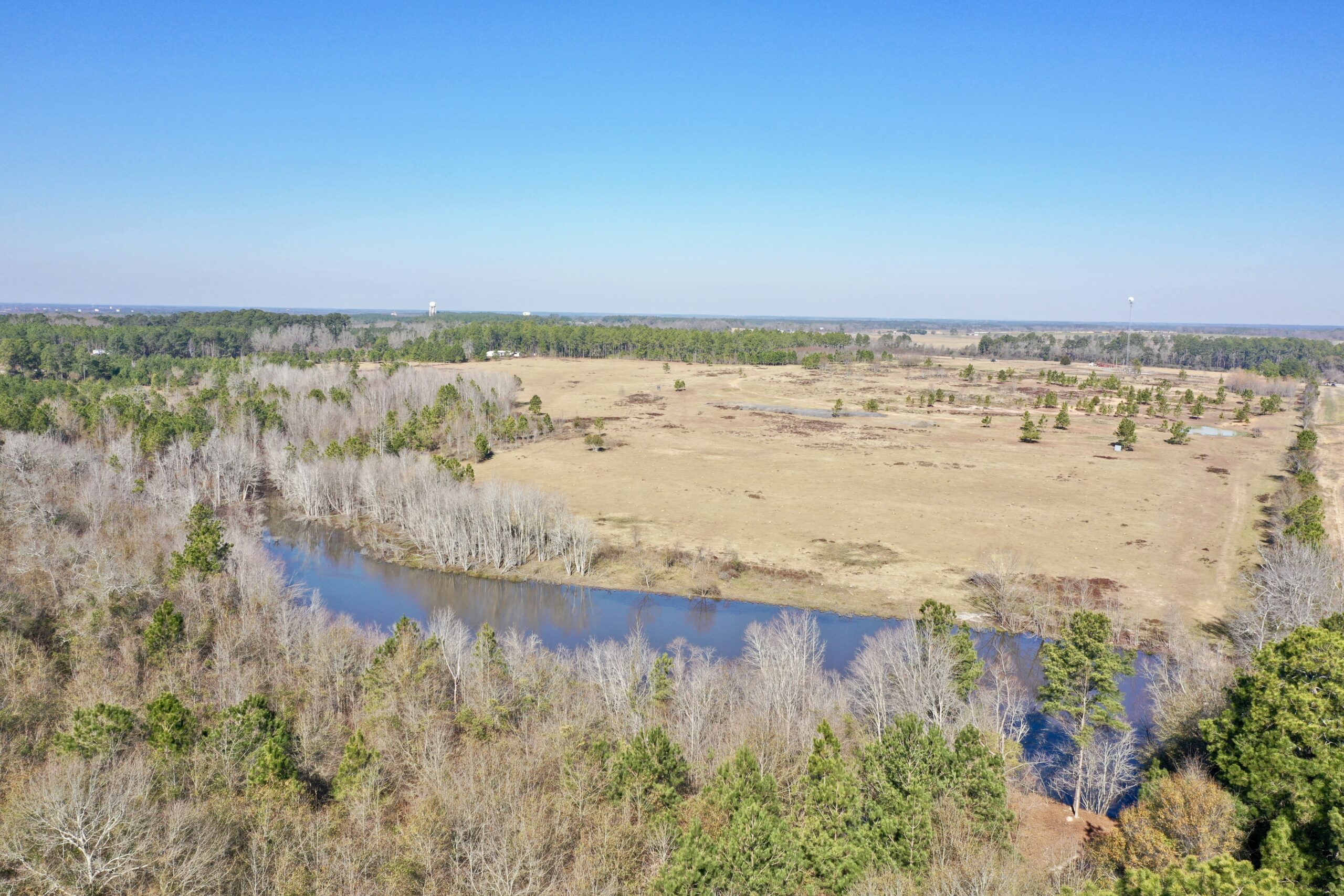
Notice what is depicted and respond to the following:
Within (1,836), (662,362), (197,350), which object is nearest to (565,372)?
(662,362)

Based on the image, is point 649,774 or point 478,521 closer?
point 649,774

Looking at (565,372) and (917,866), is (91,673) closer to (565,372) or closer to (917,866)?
(917,866)

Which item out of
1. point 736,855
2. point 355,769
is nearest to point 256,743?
point 355,769

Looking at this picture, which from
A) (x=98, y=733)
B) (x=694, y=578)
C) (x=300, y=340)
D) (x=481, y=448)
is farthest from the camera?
(x=300, y=340)

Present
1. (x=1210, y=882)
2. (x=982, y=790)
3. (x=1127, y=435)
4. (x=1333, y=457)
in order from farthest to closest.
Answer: (x=1127, y=435)
(x=1333, y=457)
(x=982, y=790)
(x=1210, y=882)

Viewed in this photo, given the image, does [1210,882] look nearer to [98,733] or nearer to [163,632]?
[98,733]

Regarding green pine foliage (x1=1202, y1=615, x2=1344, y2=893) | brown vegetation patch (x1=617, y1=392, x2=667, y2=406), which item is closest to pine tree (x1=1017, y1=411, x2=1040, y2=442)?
brown vegetation patch (x1=617, y1=392, x2=667, y2=406)

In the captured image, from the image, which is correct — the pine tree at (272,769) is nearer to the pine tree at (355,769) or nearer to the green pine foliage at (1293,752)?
the pine tree at (355,769)
